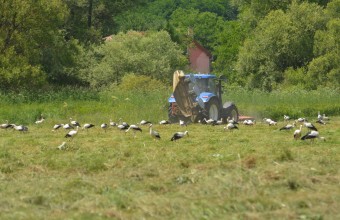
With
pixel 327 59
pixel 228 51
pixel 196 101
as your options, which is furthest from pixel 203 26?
pixel 196 101

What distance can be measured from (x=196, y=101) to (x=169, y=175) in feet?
57.1

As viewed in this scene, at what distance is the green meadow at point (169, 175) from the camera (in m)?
10.4

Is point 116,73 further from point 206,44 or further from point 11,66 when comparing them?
point 206,44

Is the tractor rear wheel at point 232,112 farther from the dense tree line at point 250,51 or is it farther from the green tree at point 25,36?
the dense tree line at point 250,51

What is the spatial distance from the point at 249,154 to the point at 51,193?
5.94m

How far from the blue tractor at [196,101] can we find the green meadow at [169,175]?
11.0 ft

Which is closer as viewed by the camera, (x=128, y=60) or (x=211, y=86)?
(x=211, y=86)

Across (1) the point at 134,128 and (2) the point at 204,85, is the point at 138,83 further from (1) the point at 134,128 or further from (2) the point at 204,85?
(1) the point at 134,128

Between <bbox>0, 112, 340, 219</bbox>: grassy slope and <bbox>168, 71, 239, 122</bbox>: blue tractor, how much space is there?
30.3 feet

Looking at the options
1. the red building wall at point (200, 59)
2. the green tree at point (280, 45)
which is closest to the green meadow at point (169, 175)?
the green tree at point (280, 45)

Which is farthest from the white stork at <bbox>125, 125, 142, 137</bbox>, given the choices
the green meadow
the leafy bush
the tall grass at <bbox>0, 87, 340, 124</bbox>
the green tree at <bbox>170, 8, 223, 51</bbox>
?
the green tree at <bbox>170, 8, 223, 51</bbox>

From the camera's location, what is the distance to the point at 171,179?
43.4 ft

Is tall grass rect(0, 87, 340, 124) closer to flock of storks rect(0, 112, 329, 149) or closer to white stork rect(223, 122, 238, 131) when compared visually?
flock of storks rect(0, 112, 329, 149)

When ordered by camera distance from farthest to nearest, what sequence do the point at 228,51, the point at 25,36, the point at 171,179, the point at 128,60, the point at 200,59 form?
the point at 200,59 < the point at 228,51 < the point at 128,60 < the point at 25,36 < the point at 171,179
